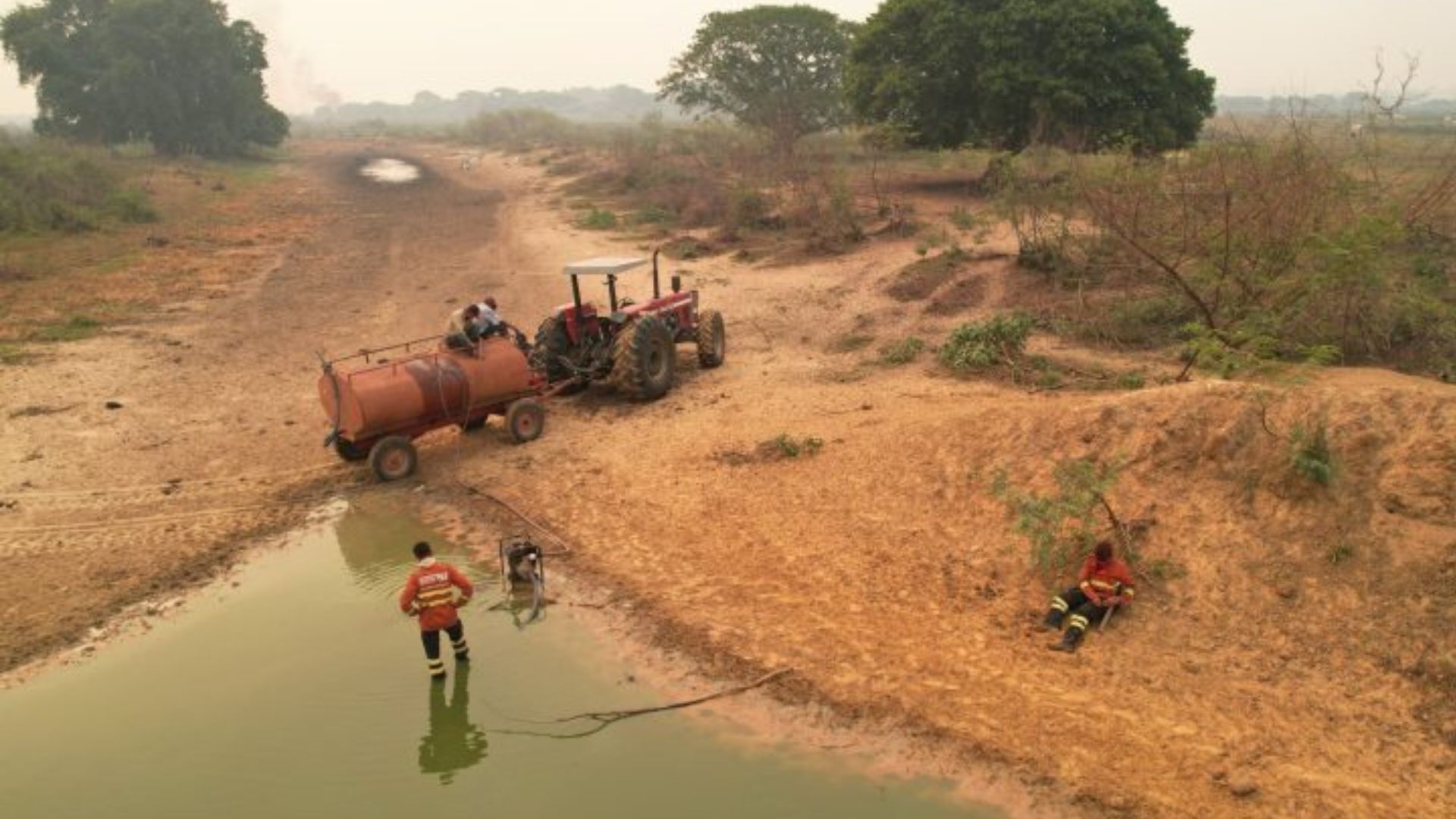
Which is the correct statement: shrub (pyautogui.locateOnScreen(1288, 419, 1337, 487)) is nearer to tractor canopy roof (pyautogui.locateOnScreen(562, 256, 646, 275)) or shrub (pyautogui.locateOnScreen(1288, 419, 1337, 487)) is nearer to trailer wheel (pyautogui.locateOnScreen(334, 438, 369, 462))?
tractor canopy roof (pyautogui.locateOnScreen(562, 256, 646, 275))

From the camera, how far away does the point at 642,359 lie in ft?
41.6

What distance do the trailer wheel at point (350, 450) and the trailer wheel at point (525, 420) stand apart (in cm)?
175

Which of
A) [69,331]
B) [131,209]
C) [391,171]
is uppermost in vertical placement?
[391,171]

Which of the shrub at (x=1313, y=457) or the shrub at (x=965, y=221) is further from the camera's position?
the shrub at (x=965, y=221)

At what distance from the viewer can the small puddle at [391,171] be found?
46438 millimetres

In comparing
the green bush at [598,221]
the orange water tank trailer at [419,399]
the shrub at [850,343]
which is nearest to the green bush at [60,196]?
the green bush at [598,221]

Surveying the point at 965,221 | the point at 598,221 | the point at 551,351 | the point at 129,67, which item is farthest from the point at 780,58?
the point at 551,351

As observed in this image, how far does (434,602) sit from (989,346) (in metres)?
8.98

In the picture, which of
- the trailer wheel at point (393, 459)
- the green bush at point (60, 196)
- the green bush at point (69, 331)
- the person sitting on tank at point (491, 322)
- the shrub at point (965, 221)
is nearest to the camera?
the trailer wheel at point (393, 459)

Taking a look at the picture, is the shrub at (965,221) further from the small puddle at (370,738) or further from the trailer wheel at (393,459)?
the small puddle at (370,738)

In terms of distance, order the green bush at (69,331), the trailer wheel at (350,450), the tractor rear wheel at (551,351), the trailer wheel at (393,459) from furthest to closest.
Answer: the green bush at (69,331) < the tractor rear wheel at (551,351) < the trailer wheel at (350,450) < the trailer wheel at (393,459)

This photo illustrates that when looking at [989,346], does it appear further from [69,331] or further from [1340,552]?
[69,331]

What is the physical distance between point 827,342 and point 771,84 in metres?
32.9

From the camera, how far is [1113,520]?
317 inches
